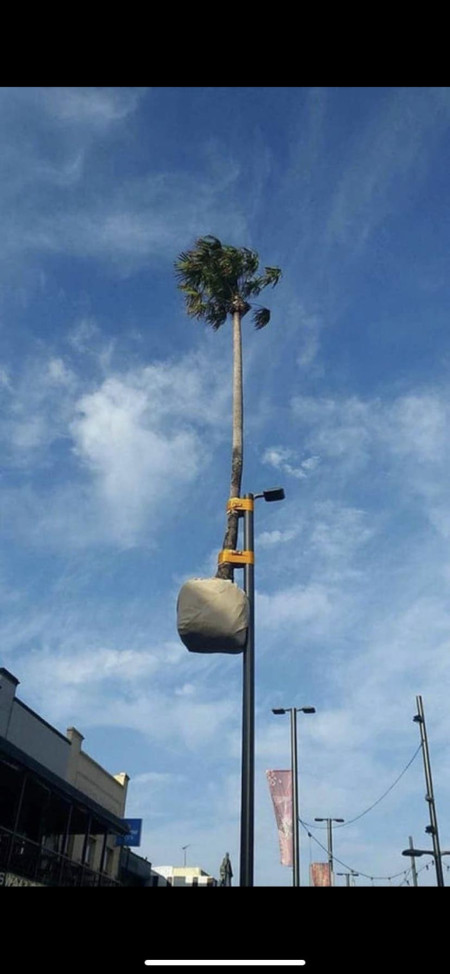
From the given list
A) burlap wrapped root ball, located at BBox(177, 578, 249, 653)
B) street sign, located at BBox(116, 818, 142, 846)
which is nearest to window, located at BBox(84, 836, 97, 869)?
street sign, located at BBox(116, 818, 142, 846)

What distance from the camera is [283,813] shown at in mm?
18391

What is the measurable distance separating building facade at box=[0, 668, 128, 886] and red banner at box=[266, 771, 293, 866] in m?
4.21

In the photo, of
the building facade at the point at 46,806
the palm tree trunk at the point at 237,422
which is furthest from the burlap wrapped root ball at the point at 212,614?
the building facade at the point at 46,806

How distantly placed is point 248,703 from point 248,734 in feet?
1.00

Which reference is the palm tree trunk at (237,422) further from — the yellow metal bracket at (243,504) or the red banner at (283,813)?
the red banner at (283,813)

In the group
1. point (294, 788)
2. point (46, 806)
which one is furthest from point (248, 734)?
point (294, 788)

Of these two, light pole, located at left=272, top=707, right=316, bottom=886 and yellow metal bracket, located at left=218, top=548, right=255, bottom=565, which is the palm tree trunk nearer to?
yellow metal bracket, located at left=218, top=548, right=255, bottom=565
